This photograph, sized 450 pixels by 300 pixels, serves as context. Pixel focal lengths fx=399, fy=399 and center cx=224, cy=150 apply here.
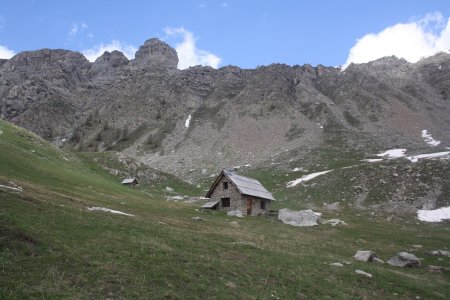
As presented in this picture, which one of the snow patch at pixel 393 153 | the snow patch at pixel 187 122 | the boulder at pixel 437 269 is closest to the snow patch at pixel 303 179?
the snow patch at pixel 393 153

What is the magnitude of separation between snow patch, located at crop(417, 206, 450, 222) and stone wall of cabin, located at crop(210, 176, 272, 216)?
2685cm

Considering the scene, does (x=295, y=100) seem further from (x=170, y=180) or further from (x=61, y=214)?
(x=61, y=214)

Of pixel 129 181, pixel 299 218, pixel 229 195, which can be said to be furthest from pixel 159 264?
pixel 129 181

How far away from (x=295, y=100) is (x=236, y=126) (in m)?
41.3

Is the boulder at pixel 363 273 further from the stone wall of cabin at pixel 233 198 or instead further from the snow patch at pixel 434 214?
the snow patch at pixel 434 214

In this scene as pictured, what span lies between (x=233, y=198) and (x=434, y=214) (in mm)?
35061

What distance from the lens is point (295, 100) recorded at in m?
189

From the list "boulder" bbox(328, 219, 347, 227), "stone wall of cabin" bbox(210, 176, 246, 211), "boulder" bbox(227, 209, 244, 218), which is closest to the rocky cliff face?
"stone wall of cabin" bbox(210, 176, 246, 211)

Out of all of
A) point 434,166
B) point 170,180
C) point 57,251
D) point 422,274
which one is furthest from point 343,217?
point 57,251

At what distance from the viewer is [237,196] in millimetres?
64500

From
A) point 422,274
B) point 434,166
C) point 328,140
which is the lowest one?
point 422,274

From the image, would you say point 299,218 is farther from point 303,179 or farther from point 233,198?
point 303,179

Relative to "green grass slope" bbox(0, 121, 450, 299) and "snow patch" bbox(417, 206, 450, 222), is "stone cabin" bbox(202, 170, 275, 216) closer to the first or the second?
"green grass slope" bbox(0, 121, 450, 299)

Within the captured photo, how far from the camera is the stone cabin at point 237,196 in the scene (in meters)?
63.9
